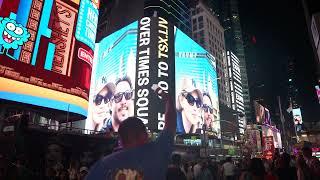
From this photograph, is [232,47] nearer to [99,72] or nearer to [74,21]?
[99,72]

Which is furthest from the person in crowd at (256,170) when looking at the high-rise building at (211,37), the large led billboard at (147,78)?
the high-rise building at (211,37)

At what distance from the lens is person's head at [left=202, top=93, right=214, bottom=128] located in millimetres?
59659

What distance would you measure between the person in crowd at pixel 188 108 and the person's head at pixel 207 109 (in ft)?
7.01

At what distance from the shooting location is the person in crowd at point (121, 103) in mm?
50719

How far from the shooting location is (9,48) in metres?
17.4

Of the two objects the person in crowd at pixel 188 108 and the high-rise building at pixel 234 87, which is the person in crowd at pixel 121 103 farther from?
the high-rise building at pixel 234 87

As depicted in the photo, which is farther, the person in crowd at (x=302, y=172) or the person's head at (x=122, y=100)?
the person's head at (x=122, y=100)

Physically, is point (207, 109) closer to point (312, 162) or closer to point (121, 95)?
point (121, 95)

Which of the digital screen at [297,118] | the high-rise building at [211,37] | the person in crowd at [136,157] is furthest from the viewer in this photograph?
the high-rise building at [211,37]

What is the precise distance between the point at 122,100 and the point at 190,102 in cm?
1317

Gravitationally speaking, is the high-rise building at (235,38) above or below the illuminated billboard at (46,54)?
above

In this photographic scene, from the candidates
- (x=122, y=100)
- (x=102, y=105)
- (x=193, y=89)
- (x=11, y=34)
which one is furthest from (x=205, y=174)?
(x=193, y=89)

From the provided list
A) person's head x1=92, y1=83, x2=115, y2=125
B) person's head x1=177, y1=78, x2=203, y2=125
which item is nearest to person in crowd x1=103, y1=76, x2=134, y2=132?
person's head x1=92, y1=83, x2=115, y2=125

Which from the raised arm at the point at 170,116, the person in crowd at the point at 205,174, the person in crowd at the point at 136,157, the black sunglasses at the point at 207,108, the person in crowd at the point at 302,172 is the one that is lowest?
the person in crowd at the point at 205,174
